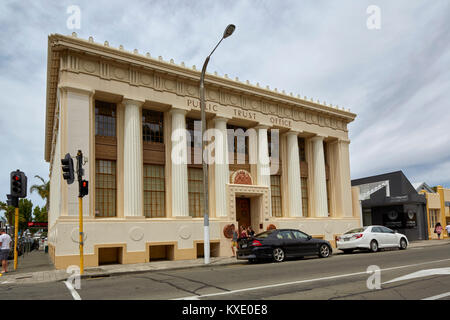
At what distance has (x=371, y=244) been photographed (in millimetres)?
20109

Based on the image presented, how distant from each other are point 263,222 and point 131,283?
43.7ft

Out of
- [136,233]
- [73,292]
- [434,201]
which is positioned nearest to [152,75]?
[136,233]

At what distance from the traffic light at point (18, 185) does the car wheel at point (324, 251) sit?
12.7 metres

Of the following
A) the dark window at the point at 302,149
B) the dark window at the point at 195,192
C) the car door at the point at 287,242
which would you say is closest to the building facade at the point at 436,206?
the dark window at the point at 302,149

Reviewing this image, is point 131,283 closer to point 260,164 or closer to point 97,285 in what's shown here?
point 97,285

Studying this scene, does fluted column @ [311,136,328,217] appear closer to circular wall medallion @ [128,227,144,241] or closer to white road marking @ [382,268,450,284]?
circular wall medallion @ [128,227,144,241]

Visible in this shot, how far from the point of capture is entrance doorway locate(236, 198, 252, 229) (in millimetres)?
23531

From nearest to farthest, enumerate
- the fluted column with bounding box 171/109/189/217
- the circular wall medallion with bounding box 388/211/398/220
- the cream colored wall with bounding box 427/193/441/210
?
the fluted column with bounding box 171/109/189/217, the circular wall medallion with bounding box 388/211/398/220, the cream colored wall with bounding box 427/193/441/210

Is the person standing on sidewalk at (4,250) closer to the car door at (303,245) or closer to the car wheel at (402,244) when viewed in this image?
the car door at (303,245)

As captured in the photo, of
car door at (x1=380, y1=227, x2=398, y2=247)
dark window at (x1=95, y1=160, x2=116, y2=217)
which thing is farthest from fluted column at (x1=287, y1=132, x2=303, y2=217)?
dark window at (x1=95, y1=160, x2=116, y2=217)

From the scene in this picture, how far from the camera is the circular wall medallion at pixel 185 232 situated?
64.1 ft

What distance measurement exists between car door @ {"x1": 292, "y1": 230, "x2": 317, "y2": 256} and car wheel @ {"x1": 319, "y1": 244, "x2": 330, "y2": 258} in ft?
1.06

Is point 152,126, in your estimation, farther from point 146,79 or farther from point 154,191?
point 154,191
